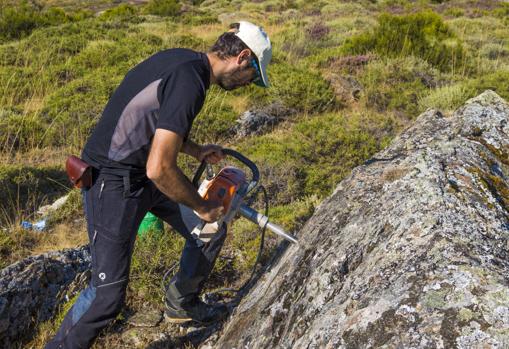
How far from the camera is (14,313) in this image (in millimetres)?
3334

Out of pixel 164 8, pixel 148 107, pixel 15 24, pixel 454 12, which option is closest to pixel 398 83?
pixel 148 107

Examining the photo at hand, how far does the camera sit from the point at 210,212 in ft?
8.94

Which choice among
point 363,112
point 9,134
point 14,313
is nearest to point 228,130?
point 363,112

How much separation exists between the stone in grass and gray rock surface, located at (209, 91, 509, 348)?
461mm

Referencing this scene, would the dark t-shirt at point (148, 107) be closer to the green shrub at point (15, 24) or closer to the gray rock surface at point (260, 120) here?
the gray rock surface at point (260, 120)

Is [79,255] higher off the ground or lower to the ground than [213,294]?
higher

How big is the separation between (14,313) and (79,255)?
69cm

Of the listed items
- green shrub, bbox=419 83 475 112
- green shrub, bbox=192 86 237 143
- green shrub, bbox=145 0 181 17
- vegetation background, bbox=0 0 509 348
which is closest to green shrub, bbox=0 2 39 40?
vegetation background, bbox=0 0 509 348

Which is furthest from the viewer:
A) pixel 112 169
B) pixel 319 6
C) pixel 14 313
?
pixel 319 6

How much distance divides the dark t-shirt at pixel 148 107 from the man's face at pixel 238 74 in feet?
0.40

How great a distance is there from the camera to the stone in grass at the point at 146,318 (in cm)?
349

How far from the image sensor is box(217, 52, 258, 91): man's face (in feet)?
8.70

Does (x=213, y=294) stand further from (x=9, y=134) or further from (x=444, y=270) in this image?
(x=9, y=134)

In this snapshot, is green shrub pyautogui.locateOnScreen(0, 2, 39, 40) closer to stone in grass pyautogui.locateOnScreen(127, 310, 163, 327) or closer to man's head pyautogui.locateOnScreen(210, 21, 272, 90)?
stone in grass pyautogui.locateOnScreen(127, 310, 163, 327)
